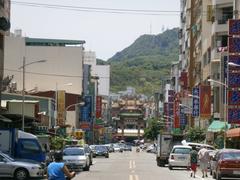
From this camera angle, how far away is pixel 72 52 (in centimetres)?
12125

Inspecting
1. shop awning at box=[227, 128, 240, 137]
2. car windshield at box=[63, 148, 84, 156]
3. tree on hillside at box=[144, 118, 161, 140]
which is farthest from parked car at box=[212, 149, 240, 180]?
tree on hillside at box=[144, 118, 161, 140]

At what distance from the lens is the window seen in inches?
1651

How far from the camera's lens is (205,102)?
79062mm

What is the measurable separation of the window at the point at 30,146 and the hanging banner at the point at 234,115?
15605mm

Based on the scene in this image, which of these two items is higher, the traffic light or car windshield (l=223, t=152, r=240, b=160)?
the traffic light

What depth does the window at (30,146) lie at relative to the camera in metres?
41.9

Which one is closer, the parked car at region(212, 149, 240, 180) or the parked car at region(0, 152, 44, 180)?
the parked car at region(0, 152, 44, 180)

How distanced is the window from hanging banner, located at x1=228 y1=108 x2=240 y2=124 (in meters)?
15.6

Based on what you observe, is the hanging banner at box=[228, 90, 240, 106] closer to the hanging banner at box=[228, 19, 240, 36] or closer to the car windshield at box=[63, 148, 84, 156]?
the hanging banner at box=[228, 19, 240, 36]

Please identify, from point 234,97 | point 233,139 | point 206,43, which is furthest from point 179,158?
point 206,43

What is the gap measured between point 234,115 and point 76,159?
40.2ft

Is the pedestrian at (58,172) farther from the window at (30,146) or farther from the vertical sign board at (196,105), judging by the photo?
the vertical sign board at (196,105)

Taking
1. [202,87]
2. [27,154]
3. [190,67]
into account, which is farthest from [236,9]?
[190,67]

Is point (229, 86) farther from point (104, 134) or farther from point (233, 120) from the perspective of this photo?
point (104, 134)
